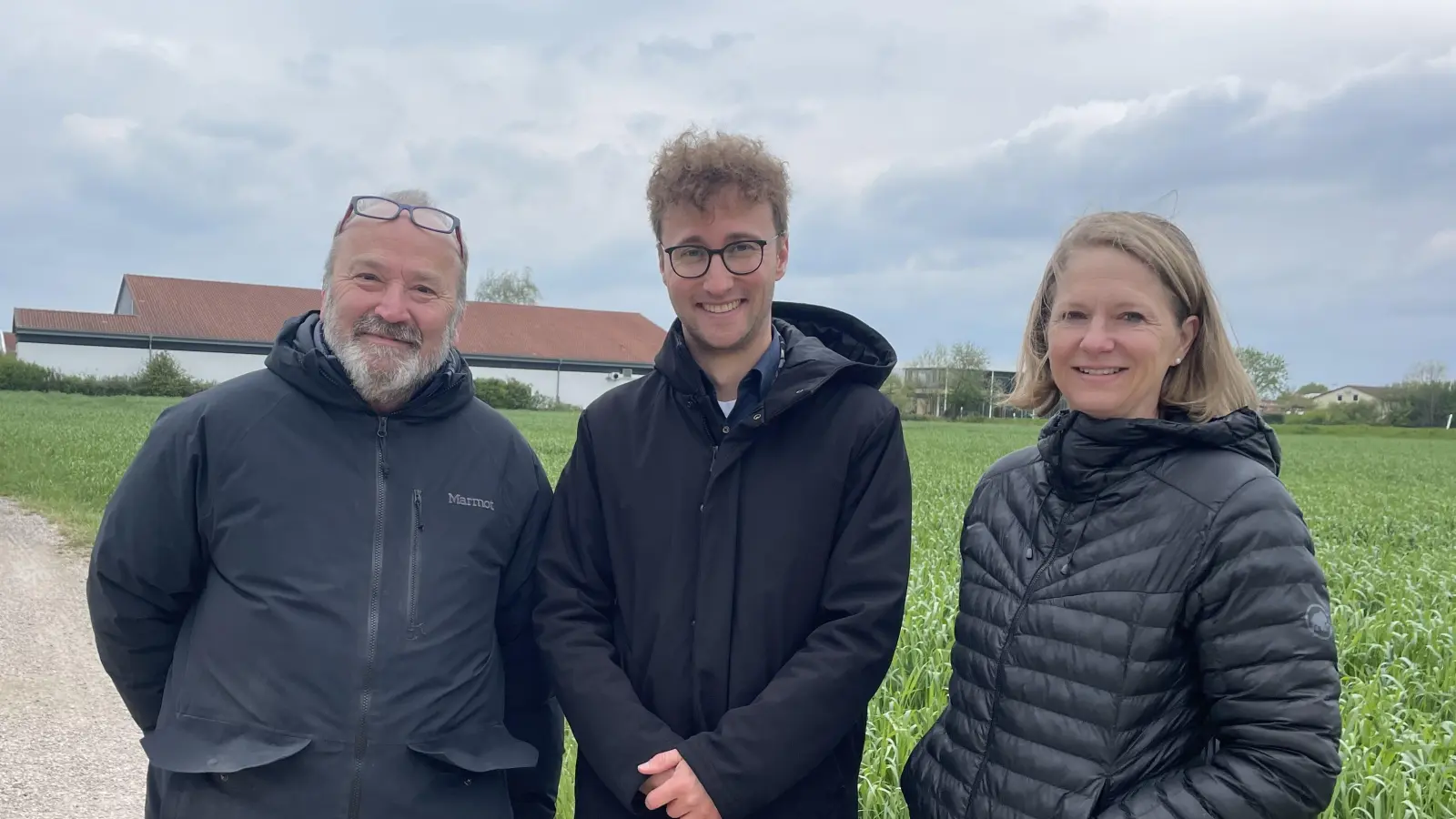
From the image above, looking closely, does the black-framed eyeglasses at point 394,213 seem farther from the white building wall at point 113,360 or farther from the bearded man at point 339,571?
the white building wall at point 113,360

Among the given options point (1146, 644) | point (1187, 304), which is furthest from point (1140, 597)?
point (1187, 304)

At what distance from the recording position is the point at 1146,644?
197cm


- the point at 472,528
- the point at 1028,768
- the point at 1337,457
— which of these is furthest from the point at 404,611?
the point at 1337,457

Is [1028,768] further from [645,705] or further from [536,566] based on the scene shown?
[536,566]

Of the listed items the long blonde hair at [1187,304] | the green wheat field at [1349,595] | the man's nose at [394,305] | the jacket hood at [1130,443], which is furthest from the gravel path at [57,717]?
the long blonde hair at [1187,304]

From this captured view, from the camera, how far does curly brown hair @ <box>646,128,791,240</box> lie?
2520mm

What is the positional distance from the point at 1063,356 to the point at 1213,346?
33cm

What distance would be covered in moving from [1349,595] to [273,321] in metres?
57.7

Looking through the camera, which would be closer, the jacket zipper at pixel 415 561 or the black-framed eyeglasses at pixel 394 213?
the jacket zipper at pixel 415 561

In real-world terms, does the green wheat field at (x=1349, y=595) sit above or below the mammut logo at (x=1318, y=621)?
below

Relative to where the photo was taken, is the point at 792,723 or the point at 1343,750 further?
the point at 1343,750

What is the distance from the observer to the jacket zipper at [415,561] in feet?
8.66

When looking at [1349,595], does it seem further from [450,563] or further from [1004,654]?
[450,563]

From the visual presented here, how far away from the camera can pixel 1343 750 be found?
416 cm
